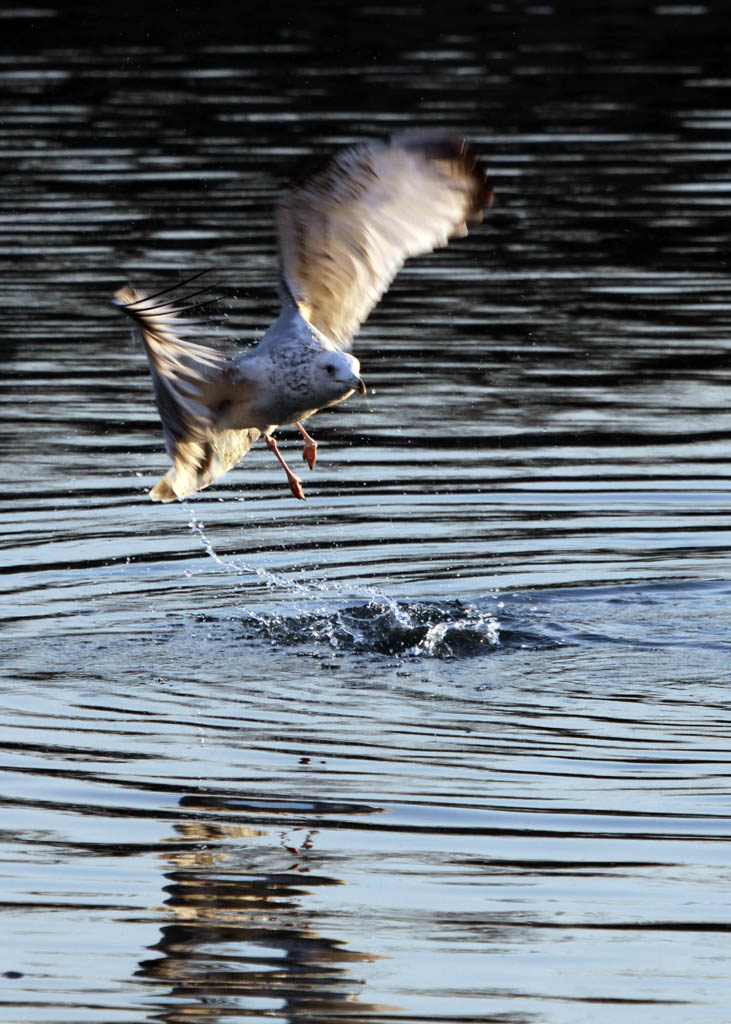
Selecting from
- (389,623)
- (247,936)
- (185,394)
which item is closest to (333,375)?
(185,394)

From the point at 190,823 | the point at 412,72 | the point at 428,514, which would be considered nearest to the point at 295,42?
the point at 412,72

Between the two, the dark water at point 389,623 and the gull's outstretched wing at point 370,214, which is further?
the gull's outstretched wing at point 370,214

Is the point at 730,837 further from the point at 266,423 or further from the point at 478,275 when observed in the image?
the point at 478,275

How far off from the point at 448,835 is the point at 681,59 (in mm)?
20659

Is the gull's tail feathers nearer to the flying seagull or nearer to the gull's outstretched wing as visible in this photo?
the flying seagull

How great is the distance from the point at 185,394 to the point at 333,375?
0.65 meters

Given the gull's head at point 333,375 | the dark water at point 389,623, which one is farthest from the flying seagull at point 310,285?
the dark water at point 389,623

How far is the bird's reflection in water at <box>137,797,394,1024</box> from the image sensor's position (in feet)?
19.2

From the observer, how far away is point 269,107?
23.3 metres

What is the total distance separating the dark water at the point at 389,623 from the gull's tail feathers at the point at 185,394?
2.47 ft

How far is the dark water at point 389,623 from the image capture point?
6.26 meters

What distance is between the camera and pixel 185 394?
9.05 m

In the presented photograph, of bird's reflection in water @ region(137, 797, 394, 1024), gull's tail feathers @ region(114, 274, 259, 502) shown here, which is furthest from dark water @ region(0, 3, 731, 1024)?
gull's tail feathers @ region(114, 274, 259, 502)

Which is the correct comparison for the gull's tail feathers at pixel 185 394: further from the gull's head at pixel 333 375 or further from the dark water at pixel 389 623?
Result: the dark water at pixel 389 623
